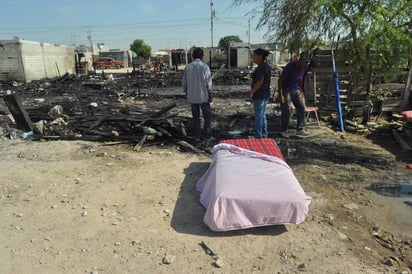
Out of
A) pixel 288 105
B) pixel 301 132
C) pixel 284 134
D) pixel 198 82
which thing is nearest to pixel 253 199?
pixel 198 82

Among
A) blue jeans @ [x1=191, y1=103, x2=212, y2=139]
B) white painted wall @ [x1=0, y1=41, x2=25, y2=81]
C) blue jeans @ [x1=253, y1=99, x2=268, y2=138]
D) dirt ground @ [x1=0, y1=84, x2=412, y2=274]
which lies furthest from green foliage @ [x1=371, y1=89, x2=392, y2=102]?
white painted wall @ [x1=0, y1=41, x2=25, y2=81]

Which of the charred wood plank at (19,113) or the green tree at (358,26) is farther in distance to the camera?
the charred wood plank at (19,113)

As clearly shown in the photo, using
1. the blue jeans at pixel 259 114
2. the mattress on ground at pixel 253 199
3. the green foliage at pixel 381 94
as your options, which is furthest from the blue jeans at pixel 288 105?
the mattress on ground at pixel 253 199

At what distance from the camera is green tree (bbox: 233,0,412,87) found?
4.97 m

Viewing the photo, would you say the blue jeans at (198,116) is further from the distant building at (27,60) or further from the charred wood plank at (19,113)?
the distant building at (27,60)

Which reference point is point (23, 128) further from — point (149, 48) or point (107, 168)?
point (149, 48)

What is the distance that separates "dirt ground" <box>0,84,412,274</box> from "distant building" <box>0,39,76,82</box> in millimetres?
20306

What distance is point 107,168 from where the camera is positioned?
5059 mm

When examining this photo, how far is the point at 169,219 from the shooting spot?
3482 mm

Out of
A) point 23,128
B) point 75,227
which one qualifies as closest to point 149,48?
point 23,128

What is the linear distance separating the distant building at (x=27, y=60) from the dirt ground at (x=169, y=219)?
66.6 ft

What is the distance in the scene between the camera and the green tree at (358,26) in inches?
196

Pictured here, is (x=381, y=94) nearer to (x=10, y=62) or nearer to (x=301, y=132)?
(x=301, y=132)

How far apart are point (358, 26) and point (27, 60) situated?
79.0 feet
